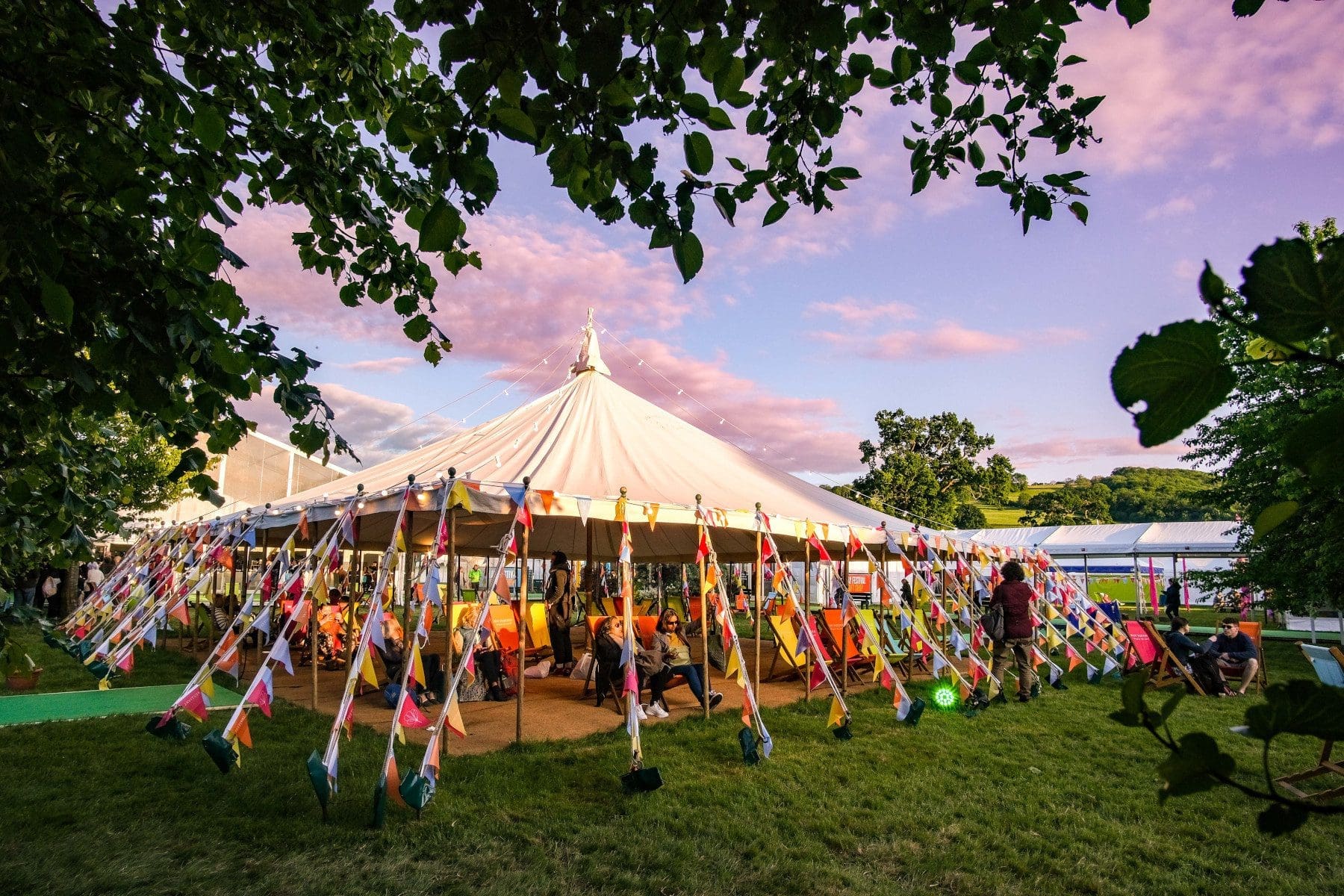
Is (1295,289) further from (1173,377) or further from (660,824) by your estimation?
(660,824)

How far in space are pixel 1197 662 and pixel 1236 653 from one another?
621 mm

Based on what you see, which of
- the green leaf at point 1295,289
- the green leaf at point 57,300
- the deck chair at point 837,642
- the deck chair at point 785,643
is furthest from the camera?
the deck chair at point 837,642

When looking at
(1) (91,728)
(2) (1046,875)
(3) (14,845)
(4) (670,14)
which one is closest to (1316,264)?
(4) (670,14)

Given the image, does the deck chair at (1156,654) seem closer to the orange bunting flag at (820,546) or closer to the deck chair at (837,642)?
the deck chair at (837,642)

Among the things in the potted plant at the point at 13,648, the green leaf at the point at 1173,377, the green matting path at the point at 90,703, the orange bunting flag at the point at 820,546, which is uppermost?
the green leaf at the point at 1173,377

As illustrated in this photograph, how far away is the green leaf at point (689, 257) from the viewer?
1.72 meters

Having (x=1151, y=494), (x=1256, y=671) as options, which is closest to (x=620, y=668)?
(x=1256, y=671)

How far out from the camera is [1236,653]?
30.9ft

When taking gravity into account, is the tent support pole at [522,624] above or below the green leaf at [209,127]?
below

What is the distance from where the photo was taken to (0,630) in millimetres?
2488

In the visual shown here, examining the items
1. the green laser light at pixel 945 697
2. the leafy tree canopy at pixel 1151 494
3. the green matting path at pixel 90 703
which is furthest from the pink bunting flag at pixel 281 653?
the leafy tree canopy at pixel 1151 494

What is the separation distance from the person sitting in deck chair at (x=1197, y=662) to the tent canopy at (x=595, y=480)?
370 centimetres

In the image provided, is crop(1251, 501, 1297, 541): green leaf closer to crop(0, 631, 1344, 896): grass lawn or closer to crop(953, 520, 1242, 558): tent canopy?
crop(0, 631, 1344, 896): grass lawn

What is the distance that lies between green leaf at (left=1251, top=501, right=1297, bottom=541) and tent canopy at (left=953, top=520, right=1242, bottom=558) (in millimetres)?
18205
